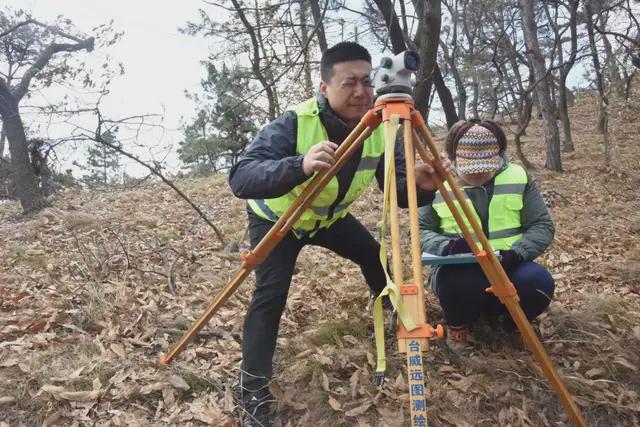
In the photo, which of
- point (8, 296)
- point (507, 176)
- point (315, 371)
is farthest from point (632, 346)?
point (8, 296)

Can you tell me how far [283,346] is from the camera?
10.0ft

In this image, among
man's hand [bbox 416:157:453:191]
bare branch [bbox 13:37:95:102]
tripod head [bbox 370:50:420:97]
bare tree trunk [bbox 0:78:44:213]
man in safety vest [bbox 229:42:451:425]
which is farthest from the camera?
bare branch [bbox 13:37:95:102]

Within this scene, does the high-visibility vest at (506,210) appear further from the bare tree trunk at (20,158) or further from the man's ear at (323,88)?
the bare tree trunk at (20,158)

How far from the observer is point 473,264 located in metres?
2.63

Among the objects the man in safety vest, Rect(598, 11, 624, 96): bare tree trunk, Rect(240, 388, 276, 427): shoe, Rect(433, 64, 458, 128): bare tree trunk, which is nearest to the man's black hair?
the man in safety vest

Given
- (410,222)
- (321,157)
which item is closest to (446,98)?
(321,157)

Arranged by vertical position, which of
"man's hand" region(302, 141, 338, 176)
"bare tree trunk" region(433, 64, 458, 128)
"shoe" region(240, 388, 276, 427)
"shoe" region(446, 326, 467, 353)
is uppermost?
"bare tree trunk" region(433, 64, 458, 128)

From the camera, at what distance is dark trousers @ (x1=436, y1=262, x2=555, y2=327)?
2555mm

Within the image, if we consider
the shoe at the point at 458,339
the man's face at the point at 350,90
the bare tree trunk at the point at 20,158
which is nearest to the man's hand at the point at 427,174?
the man's face at the point at 350,90

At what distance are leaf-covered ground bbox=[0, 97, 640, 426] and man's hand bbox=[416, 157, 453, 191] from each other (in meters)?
1.11

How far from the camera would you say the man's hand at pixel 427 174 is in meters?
1.98

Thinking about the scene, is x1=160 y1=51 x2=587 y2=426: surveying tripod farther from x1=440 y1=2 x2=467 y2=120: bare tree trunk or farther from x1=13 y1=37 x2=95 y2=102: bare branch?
x1=440 y1=2 x2=467 y2=120: bare tree trunk

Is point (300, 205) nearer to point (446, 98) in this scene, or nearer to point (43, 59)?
point (446, 98)

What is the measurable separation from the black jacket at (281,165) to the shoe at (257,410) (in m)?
1.02
